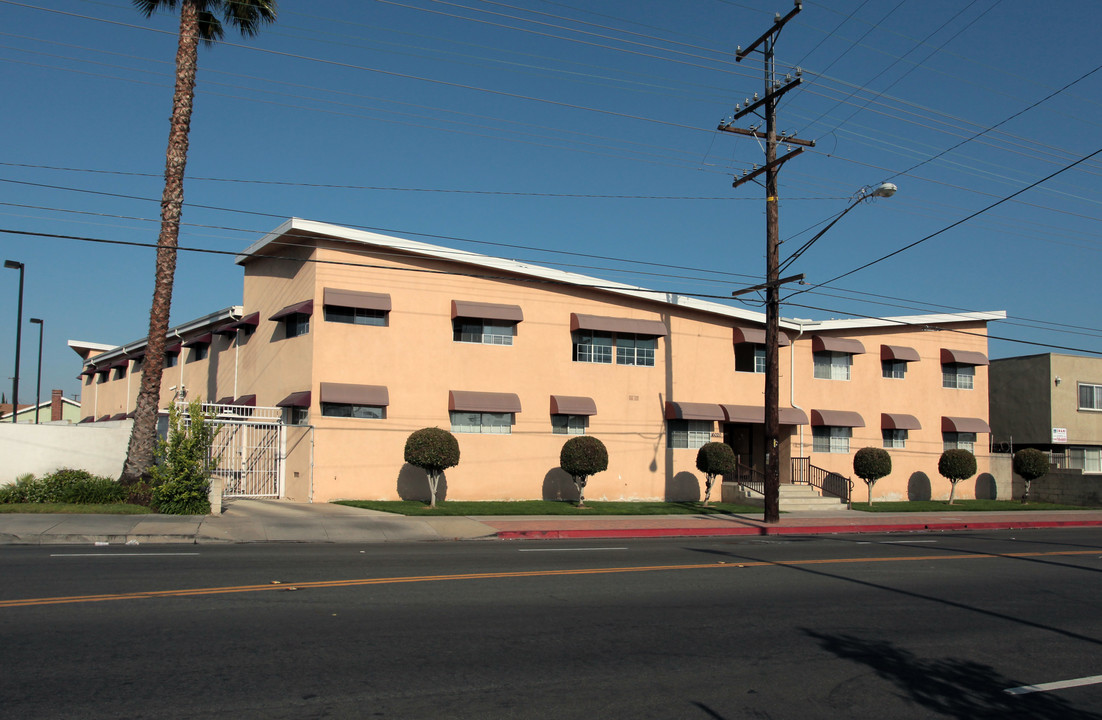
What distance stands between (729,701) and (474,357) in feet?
65.1

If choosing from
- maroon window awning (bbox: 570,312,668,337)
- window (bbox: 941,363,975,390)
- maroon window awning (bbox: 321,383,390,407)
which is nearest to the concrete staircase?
maroon window awning (bbox: 570,312,668,337)

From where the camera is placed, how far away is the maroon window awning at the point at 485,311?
25.1 metres

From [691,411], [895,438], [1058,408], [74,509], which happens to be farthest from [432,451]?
[1058,408]

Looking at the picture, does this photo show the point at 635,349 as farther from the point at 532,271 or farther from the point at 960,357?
the point at 960,357

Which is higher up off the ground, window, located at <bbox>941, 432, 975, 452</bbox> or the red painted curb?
window, located at <bbox>941, 432, 975, 452</bbox>

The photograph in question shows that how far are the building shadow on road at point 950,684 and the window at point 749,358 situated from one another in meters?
22.8

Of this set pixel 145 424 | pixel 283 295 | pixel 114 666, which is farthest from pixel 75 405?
pixel 114 666

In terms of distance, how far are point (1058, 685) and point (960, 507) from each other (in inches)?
1024

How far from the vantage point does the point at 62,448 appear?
20594 millimetres

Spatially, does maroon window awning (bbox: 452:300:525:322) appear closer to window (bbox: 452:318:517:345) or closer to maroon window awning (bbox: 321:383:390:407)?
window (bbox: 452:318:517:345)

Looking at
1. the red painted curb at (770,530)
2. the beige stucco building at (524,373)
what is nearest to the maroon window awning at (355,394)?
the beige stucco building at (524,373)

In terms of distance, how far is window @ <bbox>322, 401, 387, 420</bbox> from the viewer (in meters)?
23.6

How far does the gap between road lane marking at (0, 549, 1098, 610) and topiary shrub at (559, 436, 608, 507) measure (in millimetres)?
10206

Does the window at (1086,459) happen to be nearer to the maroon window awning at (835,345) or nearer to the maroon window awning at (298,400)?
the maroon window awning at (835,345)
